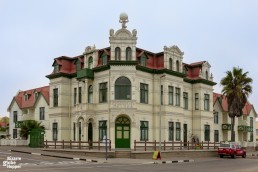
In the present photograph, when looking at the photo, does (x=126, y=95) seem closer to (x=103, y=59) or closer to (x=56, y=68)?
(x=103, y=59)

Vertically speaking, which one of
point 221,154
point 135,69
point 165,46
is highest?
point 165,46

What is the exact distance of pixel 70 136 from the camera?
1868 inches

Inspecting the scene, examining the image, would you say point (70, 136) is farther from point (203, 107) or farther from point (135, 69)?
point (203, 107)

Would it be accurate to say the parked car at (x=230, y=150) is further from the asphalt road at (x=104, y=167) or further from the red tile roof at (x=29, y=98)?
the red tile roof at (x=29, y=98)

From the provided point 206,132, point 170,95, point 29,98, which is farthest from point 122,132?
point 29,98

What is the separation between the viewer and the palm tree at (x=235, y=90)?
53031mm

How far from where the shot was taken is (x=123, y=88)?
137 feet

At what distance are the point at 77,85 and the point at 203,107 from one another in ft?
54.8

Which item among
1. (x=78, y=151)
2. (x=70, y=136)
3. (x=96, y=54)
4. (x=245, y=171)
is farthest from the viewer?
(x=70, y=136)

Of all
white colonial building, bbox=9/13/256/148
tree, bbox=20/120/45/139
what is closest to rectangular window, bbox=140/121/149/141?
white colonial building, bbox=9/13/256/148

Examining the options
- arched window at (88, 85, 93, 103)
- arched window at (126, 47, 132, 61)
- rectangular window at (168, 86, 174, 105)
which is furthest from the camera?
rectangular window at (168, 86, 174, 105)

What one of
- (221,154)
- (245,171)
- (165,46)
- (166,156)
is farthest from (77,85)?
(245,171)

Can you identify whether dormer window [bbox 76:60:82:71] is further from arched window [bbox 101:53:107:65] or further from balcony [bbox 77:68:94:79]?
arched window [bbox 101:53:107:65]

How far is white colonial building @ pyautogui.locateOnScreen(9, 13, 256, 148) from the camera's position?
136 ft
